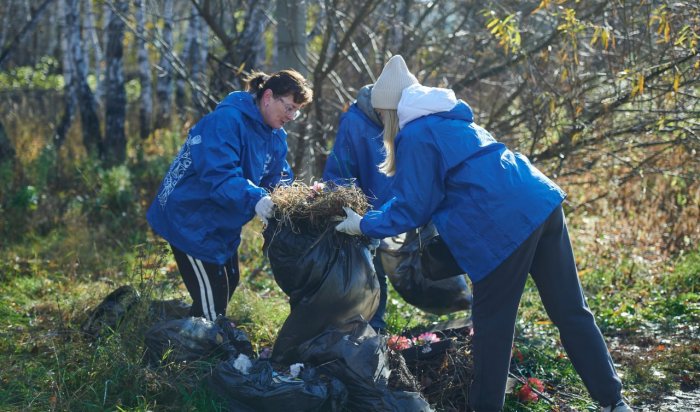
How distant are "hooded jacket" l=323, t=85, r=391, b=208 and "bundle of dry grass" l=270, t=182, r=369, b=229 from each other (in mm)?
627

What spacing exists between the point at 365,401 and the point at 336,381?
0.52 feet

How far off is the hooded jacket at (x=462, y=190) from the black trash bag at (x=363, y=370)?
0.54 metres

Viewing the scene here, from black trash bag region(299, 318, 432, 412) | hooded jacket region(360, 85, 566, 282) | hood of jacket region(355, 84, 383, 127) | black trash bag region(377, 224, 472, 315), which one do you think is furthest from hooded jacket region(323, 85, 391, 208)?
black trash bag region(299, 318, 432, 412)

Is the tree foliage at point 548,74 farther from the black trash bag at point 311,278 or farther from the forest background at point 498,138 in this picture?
the black trash bag at point 311,278

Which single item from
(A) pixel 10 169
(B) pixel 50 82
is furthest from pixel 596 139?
(B) pixel 50 82

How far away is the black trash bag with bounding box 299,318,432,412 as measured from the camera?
3.70 meters

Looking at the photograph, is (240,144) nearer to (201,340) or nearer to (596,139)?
(201,340)

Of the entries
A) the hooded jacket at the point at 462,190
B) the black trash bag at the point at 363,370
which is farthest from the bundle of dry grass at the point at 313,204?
the black trash bag at the point at 363,370

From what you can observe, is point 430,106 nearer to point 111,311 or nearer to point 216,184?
point 216,184

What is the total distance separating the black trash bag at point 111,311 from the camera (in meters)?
4.53

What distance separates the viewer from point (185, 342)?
3.98 meters

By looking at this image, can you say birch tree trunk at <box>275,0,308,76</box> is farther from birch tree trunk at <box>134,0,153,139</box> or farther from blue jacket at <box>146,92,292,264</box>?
birch tree trunk at <box>134,0,153,139</box>

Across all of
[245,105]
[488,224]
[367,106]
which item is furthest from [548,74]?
[488,224]

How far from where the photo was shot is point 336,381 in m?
3.71
